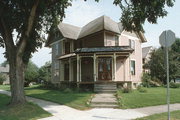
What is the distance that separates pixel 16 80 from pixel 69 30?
17.4 meters

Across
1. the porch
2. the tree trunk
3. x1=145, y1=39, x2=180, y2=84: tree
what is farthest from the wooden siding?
x1=145, y1=39, x2=180, y2=84: tree

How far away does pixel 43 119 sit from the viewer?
9.90 meters

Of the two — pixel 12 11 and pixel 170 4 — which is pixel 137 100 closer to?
pixel 170 4

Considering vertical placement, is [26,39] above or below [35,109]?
above

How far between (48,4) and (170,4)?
8.08m

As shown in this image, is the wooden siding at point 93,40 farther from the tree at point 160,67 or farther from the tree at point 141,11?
the tree at point 160,67

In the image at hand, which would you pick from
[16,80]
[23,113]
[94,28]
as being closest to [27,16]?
[16,80]

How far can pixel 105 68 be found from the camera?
23.7 meters

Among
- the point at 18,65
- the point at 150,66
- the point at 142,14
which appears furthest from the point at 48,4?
the point at 150,66

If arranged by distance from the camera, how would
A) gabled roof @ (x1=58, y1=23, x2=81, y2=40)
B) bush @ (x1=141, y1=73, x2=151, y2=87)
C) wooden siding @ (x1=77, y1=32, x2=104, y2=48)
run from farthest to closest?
bush @ (x1=141, y1=73, x2=151, y2=87), gabled roof @ (x1=58, y1=23, x2=81, y2=40), wooden siding @ (x1=77, y1=32, x2=104, y2=48)

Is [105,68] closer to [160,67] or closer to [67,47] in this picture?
[67,47]

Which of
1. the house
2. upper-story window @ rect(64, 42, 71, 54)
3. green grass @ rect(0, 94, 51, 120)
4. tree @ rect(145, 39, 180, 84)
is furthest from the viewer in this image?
tree @ rect(145, 39, 180, 84)

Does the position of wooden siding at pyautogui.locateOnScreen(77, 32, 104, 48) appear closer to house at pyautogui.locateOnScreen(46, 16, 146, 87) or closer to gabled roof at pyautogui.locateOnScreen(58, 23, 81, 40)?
house at pyautogui.locateOnScreen(46, 16, 146, 87)

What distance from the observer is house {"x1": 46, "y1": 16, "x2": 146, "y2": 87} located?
21.5 m
